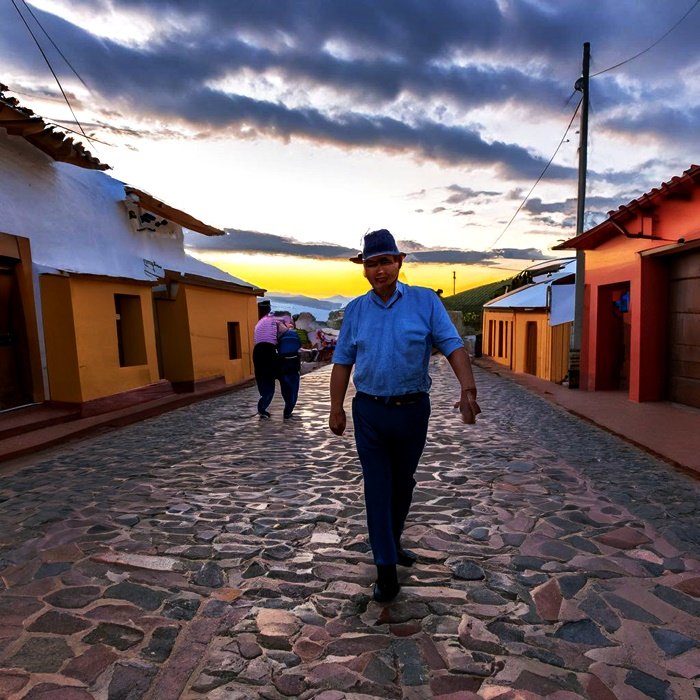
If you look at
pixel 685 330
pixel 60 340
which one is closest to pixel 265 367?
pixel 60 340

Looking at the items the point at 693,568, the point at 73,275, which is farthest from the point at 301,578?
the point at 73,275

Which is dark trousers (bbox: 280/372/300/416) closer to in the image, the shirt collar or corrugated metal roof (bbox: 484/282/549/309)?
the shirt collar

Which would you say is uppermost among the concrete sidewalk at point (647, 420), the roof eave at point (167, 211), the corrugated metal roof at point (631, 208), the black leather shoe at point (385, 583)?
the roof eave at point (167, 211)

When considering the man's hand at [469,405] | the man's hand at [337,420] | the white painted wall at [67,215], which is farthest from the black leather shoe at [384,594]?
the white painted wall at [67,215]

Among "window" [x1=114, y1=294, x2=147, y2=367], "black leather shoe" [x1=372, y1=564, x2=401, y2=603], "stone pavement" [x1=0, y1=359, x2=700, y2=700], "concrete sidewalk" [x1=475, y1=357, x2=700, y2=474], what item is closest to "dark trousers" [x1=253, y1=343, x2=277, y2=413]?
"window" [x1=114, y1=294, x2=147, y2=367]

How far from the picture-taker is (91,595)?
122 inches

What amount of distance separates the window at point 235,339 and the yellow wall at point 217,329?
16cm

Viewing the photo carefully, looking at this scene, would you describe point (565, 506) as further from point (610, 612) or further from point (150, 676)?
point (150, 676)

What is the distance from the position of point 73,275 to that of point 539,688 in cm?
852

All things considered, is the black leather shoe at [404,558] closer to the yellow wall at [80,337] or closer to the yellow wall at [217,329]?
the yellow wall at [80,337]

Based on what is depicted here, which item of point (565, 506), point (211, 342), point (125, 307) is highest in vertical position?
point (125, 307)

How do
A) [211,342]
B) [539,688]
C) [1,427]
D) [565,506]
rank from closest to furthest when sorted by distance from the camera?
1. [539,688]
2. [565,506]
3. [1,427]
4. [211,342]

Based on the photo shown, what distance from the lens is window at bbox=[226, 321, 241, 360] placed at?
16203 mm

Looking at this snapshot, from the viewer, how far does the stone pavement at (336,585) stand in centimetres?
241
